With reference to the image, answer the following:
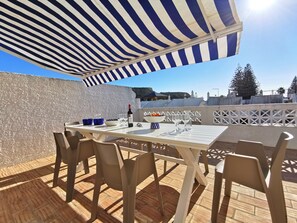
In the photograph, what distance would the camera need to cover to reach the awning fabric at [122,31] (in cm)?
184

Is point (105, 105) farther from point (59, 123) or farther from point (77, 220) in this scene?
point (77, 220)

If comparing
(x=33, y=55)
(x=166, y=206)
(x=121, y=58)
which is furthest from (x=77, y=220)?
(x=33, y=55)

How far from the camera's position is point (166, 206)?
2156 mm

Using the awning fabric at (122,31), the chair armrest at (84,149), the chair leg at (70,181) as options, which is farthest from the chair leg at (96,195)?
the awning fabric at (122,31)

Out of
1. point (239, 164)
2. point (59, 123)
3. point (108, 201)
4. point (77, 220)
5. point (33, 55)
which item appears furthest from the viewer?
point (59, 123)

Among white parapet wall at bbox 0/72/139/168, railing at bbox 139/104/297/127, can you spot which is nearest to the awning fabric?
white parapet wall at bbox 0/72/139/168

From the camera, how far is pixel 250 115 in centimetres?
470

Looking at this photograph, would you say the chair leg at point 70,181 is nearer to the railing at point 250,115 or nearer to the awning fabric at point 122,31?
the awning fabric at point 122,31

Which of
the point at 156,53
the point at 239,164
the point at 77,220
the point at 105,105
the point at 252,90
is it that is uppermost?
the point at 252,90

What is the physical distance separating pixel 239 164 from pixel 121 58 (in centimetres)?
277

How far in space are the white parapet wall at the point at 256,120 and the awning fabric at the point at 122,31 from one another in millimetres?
2958

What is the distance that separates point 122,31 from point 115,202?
2579mm

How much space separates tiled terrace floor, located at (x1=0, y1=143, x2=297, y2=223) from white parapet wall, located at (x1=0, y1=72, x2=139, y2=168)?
1069 mm

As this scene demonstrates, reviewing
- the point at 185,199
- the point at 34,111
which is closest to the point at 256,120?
the point at 185,199
